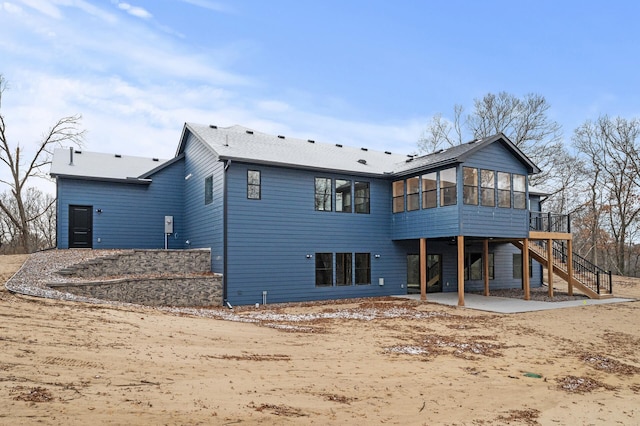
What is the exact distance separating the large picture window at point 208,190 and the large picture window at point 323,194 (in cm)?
380

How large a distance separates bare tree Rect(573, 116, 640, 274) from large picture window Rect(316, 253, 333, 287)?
26.1 metres

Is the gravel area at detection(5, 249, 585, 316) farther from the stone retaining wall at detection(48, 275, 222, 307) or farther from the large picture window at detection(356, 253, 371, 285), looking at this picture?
the large picture window at detection(356, 253, 371, 285)

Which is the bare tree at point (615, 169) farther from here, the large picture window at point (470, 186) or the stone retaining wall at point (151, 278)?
the stone retaining wall at point (151, 278)

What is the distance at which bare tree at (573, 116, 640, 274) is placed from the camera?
30922 mm

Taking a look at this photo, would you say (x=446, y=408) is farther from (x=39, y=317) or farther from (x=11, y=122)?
(x=11, y=122)

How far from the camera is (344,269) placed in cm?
1647

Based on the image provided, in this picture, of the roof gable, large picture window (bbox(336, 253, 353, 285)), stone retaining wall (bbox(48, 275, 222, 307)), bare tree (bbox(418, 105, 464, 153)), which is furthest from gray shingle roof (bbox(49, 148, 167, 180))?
bare tree (bbox(418, 105, 464, 153))

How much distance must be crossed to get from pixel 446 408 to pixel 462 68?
24605 millimetres

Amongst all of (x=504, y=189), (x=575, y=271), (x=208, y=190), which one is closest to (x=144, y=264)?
(x=208, y=190)

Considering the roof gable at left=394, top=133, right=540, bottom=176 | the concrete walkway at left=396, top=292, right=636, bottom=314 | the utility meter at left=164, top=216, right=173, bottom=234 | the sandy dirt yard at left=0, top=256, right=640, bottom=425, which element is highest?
the roof gable at left=394, top=133, right=540, bottom=176

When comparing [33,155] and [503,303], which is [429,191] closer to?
[503,303]

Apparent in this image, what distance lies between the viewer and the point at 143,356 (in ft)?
18.5

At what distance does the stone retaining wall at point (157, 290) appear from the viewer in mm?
11695

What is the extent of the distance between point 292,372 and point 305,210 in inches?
395
